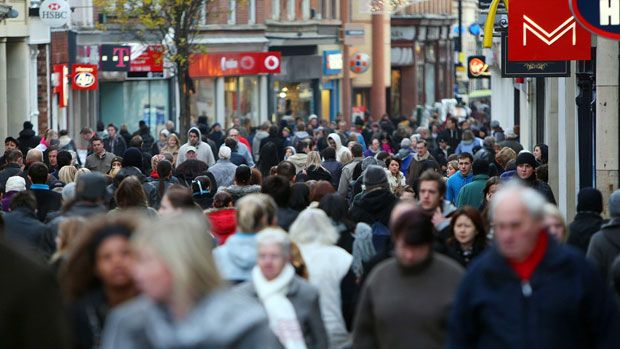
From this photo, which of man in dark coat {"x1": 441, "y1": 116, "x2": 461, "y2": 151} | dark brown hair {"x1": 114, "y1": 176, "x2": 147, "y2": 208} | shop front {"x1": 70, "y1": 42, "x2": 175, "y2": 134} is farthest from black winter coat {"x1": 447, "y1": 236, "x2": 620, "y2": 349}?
shop front {"x1": 70, "y1": 42, "x2": 175, "y2": 134}

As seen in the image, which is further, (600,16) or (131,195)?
(131,195)

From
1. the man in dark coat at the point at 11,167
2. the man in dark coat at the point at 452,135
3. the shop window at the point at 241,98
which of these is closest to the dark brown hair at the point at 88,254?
the man in dark coat at the point at 11,167

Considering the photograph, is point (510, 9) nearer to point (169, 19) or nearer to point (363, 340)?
point (363, 340)

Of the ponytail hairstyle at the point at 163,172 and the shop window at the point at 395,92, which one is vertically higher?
the shop window at the point at 395,92

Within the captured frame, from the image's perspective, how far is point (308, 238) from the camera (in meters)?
10.1

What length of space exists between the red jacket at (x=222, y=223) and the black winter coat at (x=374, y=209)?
92 centimetres

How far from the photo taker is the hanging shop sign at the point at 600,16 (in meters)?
12.0

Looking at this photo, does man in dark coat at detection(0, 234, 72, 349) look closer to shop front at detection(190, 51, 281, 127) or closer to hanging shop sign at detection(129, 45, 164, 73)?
hanging shop sign at detection(129, 45, 164, 73)

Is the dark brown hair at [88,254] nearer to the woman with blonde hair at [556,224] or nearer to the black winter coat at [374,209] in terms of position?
the woman with blonde hair at [556,224]

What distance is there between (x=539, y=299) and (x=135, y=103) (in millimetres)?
40500

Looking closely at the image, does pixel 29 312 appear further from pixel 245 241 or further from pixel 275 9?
pixel 275 9

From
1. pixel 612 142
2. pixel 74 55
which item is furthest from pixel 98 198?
pixel 74 55

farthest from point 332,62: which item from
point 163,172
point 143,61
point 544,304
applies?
point 544,304

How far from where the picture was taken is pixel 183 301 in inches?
221
